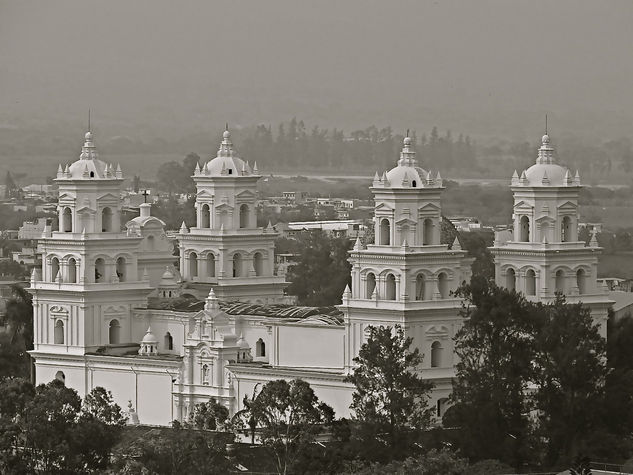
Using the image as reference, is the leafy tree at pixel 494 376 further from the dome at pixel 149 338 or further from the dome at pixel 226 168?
the dome at pixel 226 168

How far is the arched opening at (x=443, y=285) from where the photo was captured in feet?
270

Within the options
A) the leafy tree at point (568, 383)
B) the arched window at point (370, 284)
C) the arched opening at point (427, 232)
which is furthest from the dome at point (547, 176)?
the leafy tree at point (568, 383)

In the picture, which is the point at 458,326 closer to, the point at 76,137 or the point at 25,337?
the point at 25,337

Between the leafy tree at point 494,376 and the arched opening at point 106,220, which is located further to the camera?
the arched opening at point 106,220

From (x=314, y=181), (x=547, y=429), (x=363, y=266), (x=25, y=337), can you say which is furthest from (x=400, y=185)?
(x=314, y=181)

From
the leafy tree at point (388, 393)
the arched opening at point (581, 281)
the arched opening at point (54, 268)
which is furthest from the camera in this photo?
the arched opening at point (54, 268)

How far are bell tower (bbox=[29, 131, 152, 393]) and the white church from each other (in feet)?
0.15

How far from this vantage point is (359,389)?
77125 millimetres

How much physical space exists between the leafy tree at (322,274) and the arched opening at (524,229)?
2320 centimetres

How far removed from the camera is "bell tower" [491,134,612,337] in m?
84.4

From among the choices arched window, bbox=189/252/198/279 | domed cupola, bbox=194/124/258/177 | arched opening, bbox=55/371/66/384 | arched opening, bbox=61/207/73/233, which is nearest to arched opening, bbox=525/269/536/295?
domed cupola, bbox=194/124/258/177

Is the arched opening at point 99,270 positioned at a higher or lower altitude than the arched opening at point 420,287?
higher

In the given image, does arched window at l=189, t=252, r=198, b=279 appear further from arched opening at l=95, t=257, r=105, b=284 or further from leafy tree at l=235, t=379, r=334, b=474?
leafy tree at l=235, t=379, r=334, b=474

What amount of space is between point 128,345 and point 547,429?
1924 centimetres
